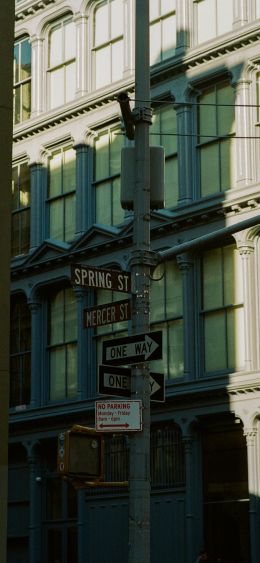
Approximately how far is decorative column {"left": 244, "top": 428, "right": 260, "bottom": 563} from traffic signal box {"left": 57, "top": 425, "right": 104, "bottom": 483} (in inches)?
578

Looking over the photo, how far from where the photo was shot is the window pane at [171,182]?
31.1 m

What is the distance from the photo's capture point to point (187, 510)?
29.1 metres

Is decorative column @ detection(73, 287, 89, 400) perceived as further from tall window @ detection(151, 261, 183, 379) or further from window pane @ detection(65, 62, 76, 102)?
window pane @ detection(65, 62, 76, 102)

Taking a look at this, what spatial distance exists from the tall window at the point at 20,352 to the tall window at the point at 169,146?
7.02m

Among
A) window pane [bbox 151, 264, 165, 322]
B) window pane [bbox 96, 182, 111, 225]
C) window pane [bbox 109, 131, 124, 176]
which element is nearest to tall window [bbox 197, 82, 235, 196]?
window pane [bbox 151, 264, 165, 322]

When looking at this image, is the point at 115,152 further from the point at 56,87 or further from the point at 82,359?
the point at 82,359

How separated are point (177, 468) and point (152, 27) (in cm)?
1194

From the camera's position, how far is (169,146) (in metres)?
31.4

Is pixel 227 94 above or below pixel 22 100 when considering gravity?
below

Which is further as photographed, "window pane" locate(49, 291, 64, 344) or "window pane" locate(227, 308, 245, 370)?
"window pane" locate(49, 291, 64, 344)

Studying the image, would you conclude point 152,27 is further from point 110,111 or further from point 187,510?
point 187,510

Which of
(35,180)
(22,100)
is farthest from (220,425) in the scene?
(22,100)

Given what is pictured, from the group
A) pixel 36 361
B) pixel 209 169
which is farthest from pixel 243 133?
pixel 36 361

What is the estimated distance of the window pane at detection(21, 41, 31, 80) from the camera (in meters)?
37.4
